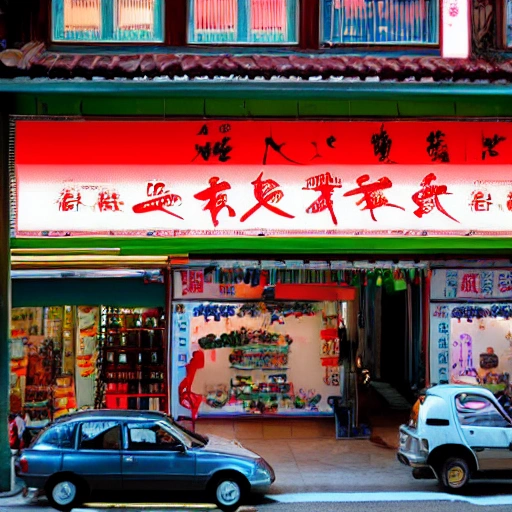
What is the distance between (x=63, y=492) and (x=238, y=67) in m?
6.70

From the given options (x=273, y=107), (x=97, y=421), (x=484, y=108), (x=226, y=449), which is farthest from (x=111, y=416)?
(x=484, y=108)

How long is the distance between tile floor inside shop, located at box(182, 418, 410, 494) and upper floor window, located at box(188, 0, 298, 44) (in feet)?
23.4

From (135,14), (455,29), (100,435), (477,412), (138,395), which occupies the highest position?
(135,14)

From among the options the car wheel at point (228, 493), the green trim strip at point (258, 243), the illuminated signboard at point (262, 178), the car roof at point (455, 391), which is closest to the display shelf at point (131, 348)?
the green trim strip at point (258, 243)

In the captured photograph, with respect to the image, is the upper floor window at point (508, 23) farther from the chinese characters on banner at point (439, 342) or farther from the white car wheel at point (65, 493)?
the white car wheel at point (65, 493)

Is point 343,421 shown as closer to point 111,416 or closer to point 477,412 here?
point 477,412

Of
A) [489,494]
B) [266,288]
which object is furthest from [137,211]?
[489,494]

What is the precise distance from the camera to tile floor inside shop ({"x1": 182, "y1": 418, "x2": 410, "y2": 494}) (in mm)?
14281

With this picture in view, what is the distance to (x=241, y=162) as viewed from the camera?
13742 mm

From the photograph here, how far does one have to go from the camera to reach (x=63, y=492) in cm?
1266

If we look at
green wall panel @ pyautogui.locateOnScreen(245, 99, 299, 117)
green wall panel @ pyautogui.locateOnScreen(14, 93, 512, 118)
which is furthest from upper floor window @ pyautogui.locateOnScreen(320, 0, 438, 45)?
green wall panel @ pyautogui.locateOnScreen(245, 99, 299, 117)

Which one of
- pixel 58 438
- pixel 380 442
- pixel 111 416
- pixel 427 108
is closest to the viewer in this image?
pixel 58 438

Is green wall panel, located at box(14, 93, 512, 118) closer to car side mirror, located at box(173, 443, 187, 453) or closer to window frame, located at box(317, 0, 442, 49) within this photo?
window frame, located at box(317, 0, 442, 49)

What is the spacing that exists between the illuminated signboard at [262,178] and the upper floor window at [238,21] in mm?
1349
